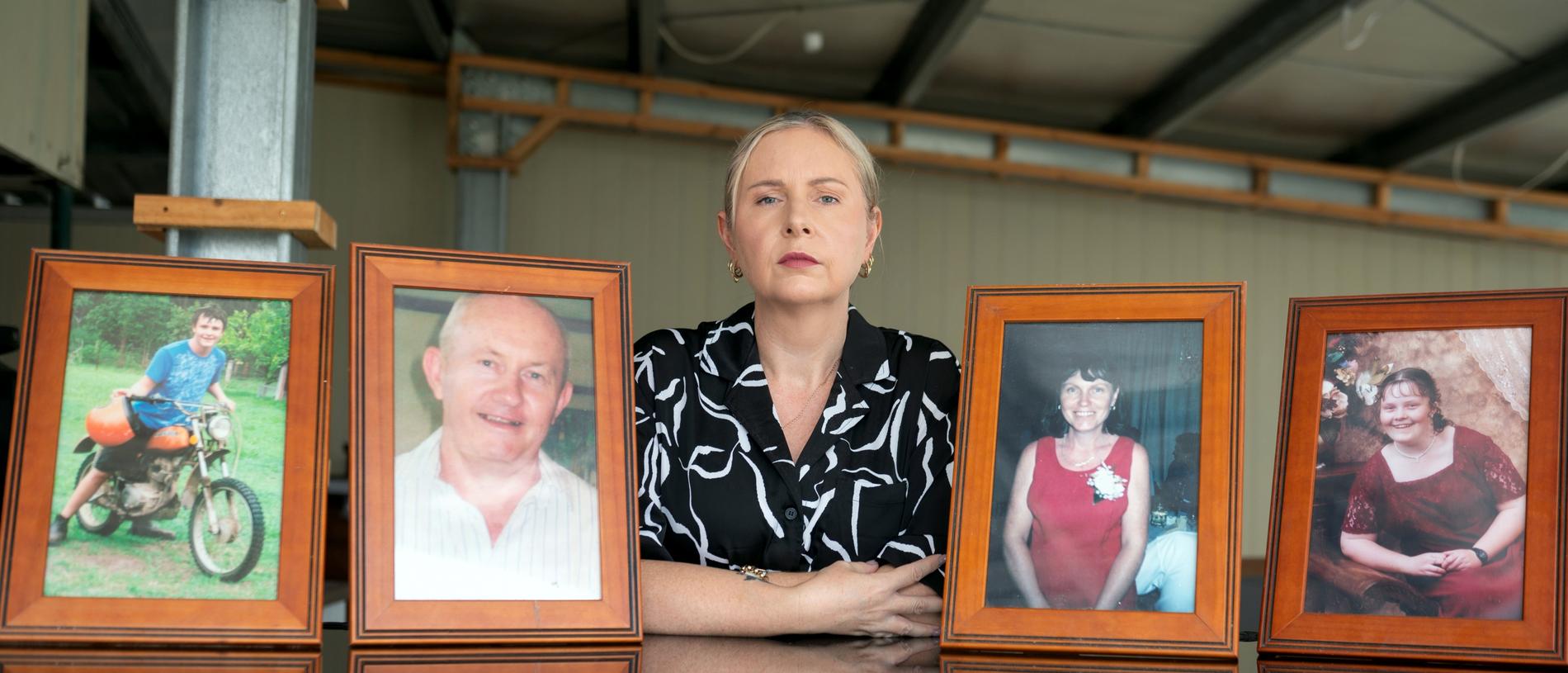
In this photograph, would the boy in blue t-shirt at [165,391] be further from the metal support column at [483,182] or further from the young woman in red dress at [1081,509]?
the metal support column at [483,182]

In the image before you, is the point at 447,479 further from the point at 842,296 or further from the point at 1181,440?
the point at 1181,440

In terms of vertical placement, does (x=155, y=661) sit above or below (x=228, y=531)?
below

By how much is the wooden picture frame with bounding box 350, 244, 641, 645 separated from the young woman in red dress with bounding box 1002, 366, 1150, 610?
40 centimetres

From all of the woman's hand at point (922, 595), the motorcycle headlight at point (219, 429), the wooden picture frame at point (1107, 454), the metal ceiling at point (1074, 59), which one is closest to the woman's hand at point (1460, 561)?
the wooden picture frame at point (1107, 454)

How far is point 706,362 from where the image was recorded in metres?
1.56

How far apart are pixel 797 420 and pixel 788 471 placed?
11 cm

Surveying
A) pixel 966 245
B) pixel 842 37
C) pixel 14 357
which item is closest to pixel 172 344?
pixel 14 357

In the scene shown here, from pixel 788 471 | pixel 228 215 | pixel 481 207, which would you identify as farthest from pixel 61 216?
pixel 788 471

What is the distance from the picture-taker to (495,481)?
45.1 inches

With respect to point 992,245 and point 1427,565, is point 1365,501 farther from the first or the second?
point 992,245

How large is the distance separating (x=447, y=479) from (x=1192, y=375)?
2.47ft

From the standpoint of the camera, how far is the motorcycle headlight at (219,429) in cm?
114

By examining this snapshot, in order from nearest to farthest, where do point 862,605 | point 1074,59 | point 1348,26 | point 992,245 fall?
point 862,605 → point 1348,26 → point 1074,59 → point 992,245

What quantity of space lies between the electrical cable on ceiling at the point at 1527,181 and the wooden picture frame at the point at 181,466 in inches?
326
